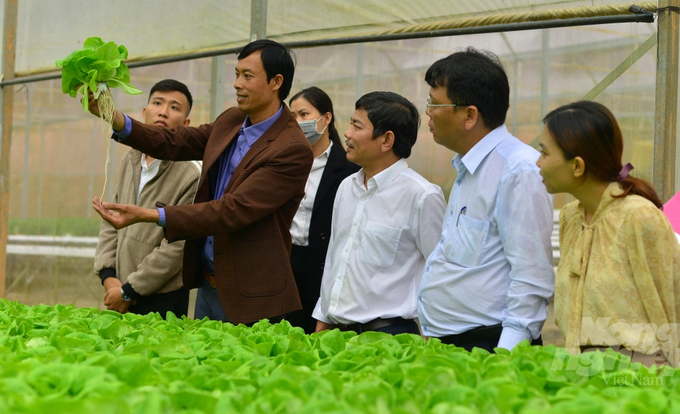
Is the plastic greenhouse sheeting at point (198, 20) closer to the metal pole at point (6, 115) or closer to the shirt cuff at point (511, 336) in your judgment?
the metal pole at point (6, 115)

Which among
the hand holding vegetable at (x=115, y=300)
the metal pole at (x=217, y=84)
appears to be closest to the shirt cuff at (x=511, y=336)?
the hand holding vegetable at (x=115, y=300)

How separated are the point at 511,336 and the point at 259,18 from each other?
9.44 ft

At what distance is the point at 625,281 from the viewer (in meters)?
1.94

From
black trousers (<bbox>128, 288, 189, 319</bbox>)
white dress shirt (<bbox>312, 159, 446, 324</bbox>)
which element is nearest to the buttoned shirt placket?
white dress shirt (<bbox>312, 159, 446, 324</bbox>)

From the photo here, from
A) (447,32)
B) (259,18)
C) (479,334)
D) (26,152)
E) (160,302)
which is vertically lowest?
(160,302)

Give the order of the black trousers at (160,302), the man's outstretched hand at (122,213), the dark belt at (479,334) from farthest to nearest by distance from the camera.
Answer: the black trousers at (160,302)
the man's outstretched hand at (122,213)
the dark belt at (479,334)

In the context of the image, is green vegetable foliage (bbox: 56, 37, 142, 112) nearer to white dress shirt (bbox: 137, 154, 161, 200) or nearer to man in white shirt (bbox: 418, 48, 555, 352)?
white dress shirt (bbox: 137, 154, 161, 200)

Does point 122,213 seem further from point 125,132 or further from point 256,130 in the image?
point 256,130

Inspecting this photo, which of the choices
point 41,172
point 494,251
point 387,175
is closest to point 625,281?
point 494,251

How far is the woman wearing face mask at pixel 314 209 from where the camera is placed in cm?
355

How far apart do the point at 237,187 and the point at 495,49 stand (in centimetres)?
172

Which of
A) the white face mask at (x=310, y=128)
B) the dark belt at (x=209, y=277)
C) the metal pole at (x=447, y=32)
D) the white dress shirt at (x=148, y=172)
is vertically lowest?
the dark belt at (x=209, y=277)

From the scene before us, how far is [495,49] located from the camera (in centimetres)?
388

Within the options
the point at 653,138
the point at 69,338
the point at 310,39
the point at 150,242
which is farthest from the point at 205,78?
the point at 69,338
